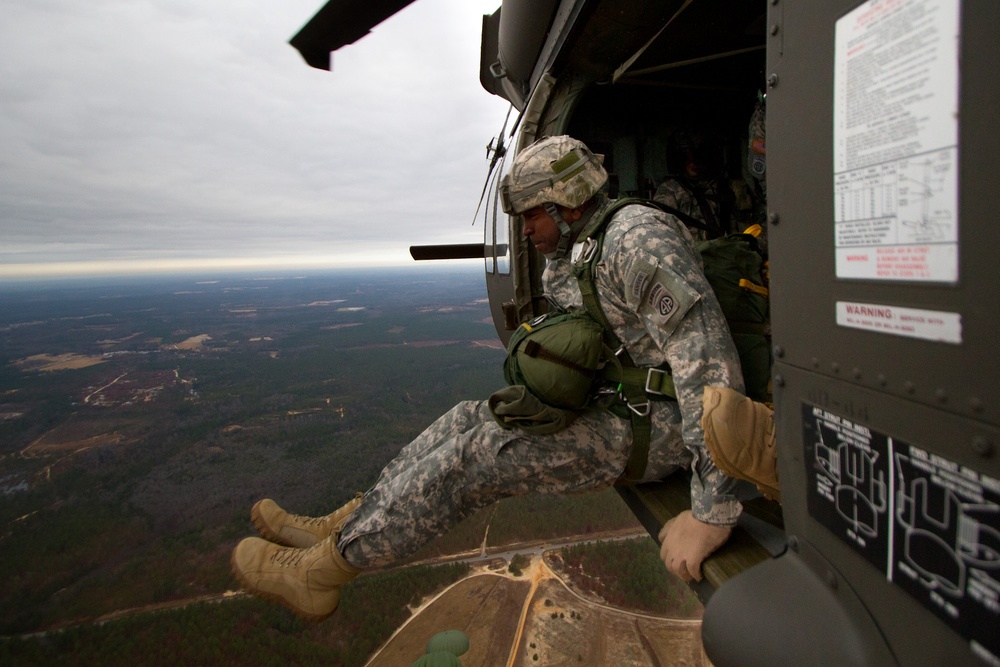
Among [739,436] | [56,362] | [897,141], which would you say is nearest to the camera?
[897,141]

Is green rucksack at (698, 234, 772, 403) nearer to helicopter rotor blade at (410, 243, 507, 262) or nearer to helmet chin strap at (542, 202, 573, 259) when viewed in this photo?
helmet chin strap at (542, 202, 573, 259)

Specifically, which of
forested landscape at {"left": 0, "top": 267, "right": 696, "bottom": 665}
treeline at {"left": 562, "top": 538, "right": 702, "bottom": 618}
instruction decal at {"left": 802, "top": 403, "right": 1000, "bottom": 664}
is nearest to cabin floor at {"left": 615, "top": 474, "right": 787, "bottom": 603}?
Answer: instruction decal at {"left": 802, "top": 403, "right": 1000, "bottom": 664}

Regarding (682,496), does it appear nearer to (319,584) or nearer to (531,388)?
(531,388)

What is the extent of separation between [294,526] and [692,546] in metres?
1.74

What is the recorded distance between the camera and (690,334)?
1.51m

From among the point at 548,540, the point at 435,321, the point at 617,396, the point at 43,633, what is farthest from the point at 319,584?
the point at 435,321

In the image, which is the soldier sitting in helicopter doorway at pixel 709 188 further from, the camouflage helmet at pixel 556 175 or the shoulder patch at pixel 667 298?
the shoulder patch at pixel 667 298

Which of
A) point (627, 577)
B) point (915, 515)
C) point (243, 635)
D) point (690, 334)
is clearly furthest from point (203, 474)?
point (915, 515)

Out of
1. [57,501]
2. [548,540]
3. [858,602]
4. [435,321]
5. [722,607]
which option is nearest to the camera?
[858,602]

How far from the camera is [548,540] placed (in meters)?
25.6

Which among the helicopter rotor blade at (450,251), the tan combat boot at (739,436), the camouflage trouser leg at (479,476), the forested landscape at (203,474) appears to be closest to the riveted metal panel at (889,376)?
the tan combat boot at (739,436)

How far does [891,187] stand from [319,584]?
84.2 inches

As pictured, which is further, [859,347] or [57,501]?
[57,501]

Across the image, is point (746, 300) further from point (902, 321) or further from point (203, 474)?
point (203, 474)
